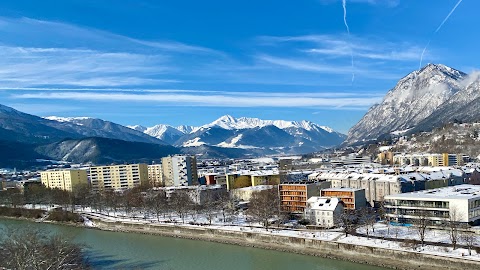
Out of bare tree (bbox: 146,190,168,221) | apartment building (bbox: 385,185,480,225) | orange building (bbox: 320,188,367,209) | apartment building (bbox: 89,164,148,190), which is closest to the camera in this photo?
apartment building (bbox: 385,185,480,225)

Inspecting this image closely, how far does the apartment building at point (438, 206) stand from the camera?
1523cm

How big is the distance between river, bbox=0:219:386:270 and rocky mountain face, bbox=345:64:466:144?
92346mm

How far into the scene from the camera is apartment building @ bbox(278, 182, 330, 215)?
2158 cm

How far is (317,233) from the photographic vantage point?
16531mm

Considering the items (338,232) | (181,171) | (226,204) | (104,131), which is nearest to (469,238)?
(338,232)

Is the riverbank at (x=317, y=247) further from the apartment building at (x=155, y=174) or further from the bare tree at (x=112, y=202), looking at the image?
the apartment building at (x=155, y=174)

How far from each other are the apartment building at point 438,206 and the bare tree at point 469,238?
21.5 inches

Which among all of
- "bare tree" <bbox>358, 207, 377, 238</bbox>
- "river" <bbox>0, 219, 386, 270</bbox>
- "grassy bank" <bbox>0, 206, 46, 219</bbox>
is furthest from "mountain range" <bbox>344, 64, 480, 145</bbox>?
"river" <bbox>0, 219, 386, 270</bbox>

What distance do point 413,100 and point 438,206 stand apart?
109544 millimetres

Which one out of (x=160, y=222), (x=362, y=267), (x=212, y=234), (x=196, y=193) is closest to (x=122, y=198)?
(x=196, y=193)

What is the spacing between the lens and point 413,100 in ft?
385

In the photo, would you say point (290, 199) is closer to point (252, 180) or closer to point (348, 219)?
point (348, 219)

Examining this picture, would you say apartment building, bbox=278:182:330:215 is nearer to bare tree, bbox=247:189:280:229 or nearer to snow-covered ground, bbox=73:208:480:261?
bare tree, bbox=247:189:280:229

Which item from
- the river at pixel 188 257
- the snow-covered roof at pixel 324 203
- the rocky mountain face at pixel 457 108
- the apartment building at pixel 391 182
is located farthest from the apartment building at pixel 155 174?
the rocky mountain face at pixel 457 108
